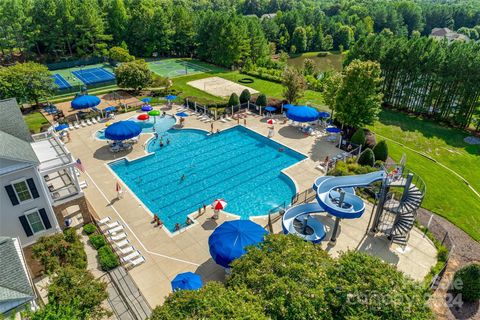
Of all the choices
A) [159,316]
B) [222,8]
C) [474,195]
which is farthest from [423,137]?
[222,8]

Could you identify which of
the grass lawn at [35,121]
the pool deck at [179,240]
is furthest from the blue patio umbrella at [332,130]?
the grass lawn at [35,121]

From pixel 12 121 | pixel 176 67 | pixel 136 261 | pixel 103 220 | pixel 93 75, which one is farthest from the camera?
pixel 176 67

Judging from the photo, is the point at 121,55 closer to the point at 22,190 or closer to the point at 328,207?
the point at 22,190

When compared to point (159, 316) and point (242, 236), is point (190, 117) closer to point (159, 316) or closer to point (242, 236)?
point (242, 236)

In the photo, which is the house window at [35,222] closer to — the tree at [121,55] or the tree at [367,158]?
the tree at [367,158]

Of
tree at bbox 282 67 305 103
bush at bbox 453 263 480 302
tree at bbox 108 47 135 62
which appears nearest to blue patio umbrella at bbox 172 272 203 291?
bush at bbox 453 263 480 302

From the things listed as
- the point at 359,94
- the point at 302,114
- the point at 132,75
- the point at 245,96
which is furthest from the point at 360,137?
the point at 132,75

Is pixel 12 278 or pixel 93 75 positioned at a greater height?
pixel 12 278
